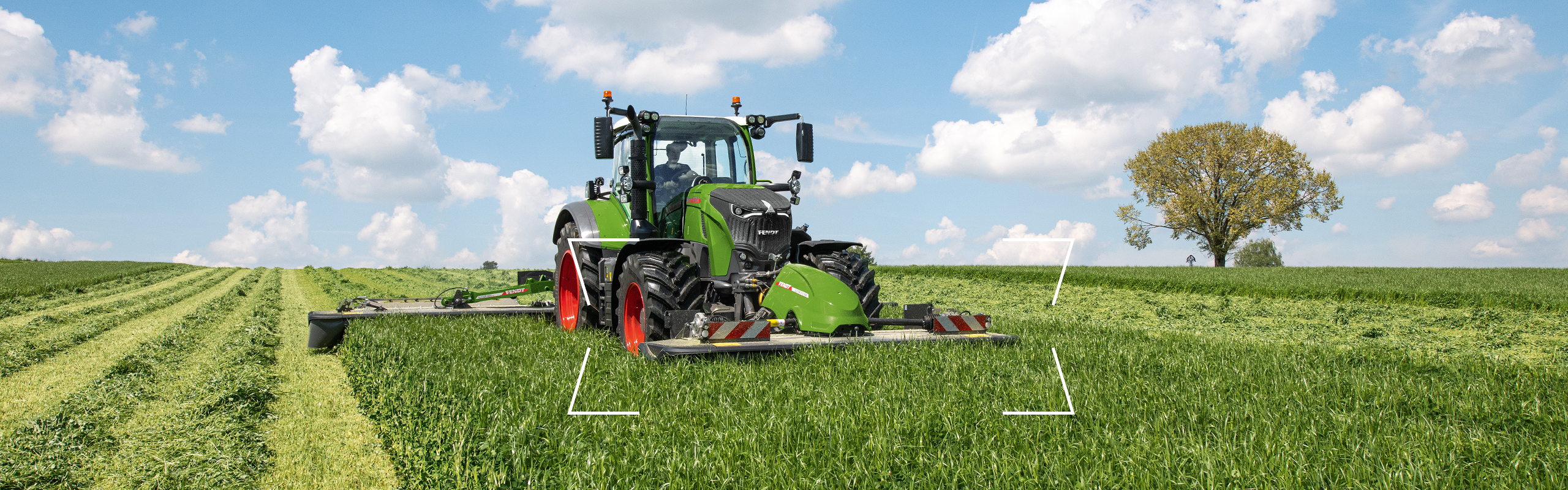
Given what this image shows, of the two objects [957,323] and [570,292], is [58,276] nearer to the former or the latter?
[570,292]

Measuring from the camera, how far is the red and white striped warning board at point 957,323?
661 cm

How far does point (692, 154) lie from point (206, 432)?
497cm

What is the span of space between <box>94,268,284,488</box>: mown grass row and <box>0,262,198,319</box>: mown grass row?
1199 centimetres

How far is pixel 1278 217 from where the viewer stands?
36.2m

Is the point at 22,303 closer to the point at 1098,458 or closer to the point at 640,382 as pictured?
the point at 640,382

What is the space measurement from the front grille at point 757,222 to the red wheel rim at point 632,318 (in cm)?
102

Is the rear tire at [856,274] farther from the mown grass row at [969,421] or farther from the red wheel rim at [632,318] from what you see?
the red wheel rim at [632,318]

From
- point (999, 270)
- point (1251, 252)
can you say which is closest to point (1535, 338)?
point (999, 270)

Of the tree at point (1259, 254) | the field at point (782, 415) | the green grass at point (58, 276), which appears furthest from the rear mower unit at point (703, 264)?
the tree at point (1259, 254)

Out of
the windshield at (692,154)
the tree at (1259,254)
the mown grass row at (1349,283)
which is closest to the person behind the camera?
the windshield at (692,154)

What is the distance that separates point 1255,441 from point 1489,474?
842 mm

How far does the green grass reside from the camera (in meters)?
21.0

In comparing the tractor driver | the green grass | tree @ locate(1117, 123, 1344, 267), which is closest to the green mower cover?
the tractor driver

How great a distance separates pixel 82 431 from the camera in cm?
523
